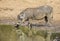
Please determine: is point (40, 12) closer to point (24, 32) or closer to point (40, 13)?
point (40, 13)

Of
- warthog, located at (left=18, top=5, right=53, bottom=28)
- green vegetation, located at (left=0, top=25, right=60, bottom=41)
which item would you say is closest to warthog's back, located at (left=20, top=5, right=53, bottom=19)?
warthog, located at (left=18, top=5, right=53, bottom=28)

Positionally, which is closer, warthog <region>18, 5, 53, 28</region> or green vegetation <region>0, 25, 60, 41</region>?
green vegetation <region>0, 25, 60, 41</region>

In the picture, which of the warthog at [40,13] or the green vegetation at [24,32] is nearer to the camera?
the green vegetation at [24,32]

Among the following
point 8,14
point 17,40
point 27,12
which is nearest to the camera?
point 17,40

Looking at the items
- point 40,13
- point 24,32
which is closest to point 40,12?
point 40,13

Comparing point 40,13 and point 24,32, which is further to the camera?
point 40,13

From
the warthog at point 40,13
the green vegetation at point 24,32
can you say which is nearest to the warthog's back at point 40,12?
the warthog at point 40,13

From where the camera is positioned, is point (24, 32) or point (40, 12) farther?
point (40, 12)

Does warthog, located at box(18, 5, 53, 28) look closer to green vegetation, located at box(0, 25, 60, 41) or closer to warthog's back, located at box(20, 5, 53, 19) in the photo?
warthog's back, located at box(20, 5, 53, 19)

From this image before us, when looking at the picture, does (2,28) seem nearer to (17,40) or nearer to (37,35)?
(17,40)

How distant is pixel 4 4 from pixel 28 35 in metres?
3.18

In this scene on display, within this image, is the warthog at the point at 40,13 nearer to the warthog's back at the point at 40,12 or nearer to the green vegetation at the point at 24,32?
the warthog's back at the point at 40,12

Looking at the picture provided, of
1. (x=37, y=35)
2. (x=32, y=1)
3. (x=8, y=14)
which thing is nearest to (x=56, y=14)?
(x=32, y=1)

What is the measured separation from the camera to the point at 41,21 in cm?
614
